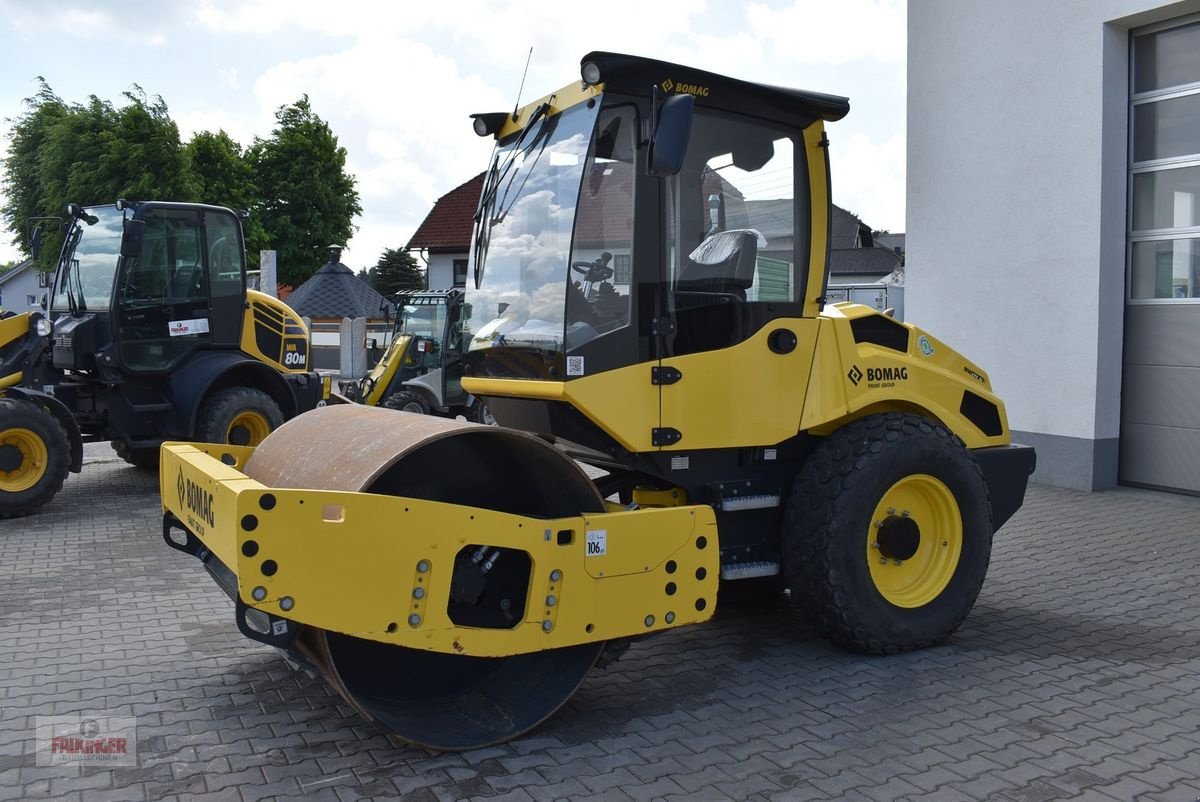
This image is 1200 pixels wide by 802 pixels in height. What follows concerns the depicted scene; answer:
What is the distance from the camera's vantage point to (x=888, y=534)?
5.22 metres

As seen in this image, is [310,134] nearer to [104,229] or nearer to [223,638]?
[104,229]

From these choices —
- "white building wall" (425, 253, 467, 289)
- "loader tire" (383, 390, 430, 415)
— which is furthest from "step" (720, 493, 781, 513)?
"white building wall" (425, 253, 467, 289)

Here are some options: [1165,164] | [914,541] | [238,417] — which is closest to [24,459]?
[238,417]

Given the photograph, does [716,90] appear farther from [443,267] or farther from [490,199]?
[443,267]

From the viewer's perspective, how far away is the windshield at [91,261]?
33.4ft

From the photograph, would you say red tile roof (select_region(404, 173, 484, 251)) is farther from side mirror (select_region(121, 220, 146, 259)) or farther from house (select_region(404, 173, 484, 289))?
side mirror (select_region(121, 220, 146, 259))

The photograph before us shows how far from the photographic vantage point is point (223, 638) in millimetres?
5750

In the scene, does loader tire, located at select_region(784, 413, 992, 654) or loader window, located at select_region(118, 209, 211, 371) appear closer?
loader tire, located at select_region(784, 413, 992, 654)

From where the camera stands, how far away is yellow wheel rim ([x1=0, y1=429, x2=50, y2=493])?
905 cm

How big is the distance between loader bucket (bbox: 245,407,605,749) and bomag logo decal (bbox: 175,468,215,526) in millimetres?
312

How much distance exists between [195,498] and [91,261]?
699 cm

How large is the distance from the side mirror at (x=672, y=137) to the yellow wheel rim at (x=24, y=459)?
6966 millimetres

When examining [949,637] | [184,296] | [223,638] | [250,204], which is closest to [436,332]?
[184,296]

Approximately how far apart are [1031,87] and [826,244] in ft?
20.8
